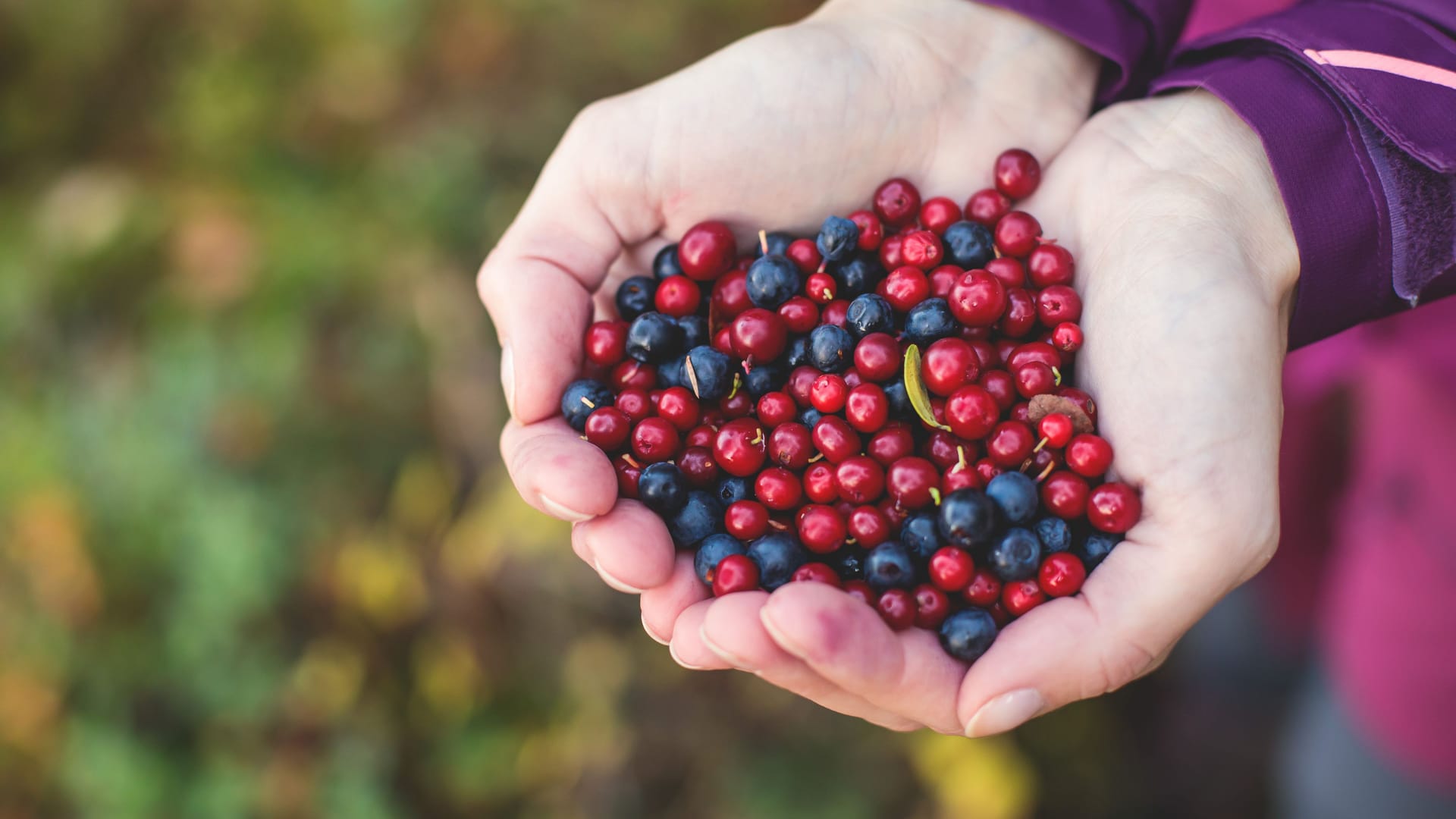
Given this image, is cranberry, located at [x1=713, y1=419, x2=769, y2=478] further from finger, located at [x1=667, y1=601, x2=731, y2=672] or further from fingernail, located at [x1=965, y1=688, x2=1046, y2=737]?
fingernail, located at [x1=965, y1=688, x2=1046, y2=737]

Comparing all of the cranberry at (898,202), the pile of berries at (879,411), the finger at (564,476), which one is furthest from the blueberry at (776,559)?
the cranberry at (898,202)

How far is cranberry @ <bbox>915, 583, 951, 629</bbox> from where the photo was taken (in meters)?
2.15

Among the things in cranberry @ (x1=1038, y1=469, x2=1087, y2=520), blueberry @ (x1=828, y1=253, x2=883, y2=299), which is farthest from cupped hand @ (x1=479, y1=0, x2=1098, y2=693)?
cranberry @ (x1=1038, y1=469, x2=1087, y2=520)

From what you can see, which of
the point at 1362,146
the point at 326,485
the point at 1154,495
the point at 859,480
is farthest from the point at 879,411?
the point at 326,485

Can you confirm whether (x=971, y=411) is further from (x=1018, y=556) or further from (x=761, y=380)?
(x=761, y=380)

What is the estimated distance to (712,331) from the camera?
270 cm

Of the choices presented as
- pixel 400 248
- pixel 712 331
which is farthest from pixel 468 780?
pixel 400 248

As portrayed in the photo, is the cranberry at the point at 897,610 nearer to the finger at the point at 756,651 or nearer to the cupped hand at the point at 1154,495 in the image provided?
the cupped hand at the point at 1154,495

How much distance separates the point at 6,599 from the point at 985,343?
12.8 feet

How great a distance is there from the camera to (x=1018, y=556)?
212 cm

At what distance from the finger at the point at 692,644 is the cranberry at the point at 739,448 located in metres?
0.38

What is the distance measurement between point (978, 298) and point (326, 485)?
2.88 m

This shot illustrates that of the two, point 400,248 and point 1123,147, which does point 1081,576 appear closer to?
point 1123,147

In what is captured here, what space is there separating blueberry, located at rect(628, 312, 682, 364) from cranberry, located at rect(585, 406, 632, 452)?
0.73ft
